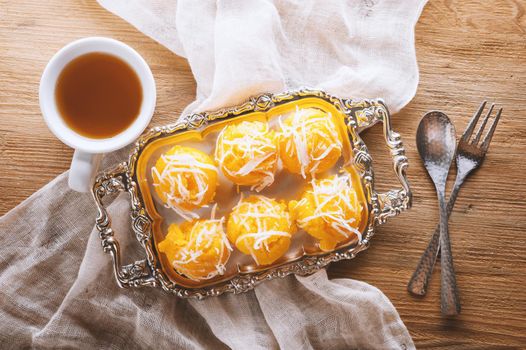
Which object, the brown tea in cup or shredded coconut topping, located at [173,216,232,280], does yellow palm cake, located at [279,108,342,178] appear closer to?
shredded coconut topping, located at [173,216,232,280]

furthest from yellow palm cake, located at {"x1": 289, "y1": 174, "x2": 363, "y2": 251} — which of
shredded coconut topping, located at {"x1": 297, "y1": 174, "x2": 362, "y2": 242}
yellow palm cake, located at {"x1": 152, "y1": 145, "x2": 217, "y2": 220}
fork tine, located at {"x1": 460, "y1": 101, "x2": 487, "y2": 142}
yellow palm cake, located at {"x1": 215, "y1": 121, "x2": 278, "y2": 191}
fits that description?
fork tine, located at {"x1": 460, "y1": 101, "x2": 487, "y2": 142}

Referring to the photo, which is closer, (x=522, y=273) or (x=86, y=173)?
(x=86, y=173)

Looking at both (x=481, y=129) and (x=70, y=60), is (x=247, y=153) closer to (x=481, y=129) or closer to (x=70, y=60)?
(x=70, y=60)

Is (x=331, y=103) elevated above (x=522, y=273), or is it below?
above

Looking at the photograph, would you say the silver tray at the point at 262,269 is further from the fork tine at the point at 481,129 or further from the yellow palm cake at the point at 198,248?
the fork tine at the point at 481,129

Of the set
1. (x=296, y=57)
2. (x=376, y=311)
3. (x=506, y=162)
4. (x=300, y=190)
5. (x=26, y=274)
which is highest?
(x=296, y=57)

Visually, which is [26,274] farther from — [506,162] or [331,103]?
[506,162]

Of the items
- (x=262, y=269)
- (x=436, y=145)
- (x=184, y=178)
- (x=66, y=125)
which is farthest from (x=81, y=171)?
(x=436, y=145)

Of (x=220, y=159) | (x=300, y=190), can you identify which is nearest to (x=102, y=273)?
(x=220, y=159)
